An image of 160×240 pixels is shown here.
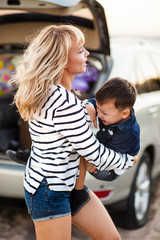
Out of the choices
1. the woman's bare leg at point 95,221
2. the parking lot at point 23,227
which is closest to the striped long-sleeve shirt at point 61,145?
the woman's bare leg at point 95,221

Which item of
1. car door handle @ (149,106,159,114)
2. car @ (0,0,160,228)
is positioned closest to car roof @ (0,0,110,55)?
car @ (0,0,160,228)

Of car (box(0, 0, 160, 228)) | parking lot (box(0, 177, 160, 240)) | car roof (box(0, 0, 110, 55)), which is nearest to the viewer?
car roof (box(0, 0, 110, 55))

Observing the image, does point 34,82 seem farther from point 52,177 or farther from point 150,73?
point 150,73

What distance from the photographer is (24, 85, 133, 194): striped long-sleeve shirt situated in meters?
1.54

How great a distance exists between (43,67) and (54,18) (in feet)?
5.60

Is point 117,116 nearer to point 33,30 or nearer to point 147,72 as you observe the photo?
point 33,30

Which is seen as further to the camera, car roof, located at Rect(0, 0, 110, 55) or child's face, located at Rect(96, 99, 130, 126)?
car roof, located at Rect(0, 0, 110, 55)

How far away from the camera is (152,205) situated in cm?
381

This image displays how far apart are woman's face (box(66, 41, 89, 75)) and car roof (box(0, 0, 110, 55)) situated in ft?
2.84

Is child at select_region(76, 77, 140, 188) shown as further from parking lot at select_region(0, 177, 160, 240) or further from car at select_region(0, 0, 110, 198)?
parking lot at select_region(0, 177, 160, 240)

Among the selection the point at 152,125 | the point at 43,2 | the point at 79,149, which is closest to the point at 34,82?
the point at 79,149

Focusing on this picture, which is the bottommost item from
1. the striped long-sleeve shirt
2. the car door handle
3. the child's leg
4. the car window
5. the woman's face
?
the car door handle

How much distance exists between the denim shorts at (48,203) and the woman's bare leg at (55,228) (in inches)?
0.8

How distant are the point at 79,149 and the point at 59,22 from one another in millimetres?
1915
